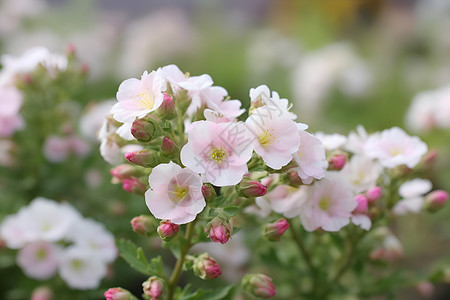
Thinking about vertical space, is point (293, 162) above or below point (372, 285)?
above

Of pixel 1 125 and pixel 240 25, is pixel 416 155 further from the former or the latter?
pixel 240 25

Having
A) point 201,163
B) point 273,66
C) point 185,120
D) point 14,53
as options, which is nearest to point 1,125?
point 185,120

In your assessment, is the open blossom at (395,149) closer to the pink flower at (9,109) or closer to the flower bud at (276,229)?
the flower bud at (276,229)

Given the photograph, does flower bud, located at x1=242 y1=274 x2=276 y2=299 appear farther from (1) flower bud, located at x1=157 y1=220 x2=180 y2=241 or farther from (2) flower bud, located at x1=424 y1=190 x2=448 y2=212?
(2) flower bud, located at x1=424 y1=190 x2=448 y2=212

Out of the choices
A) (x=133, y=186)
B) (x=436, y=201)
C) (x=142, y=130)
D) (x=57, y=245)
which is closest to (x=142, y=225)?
(x=133, y=186)

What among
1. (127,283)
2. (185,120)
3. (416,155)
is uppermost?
(416,155)

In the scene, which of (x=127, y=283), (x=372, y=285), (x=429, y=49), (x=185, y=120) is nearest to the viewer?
(x=185, y=120)
